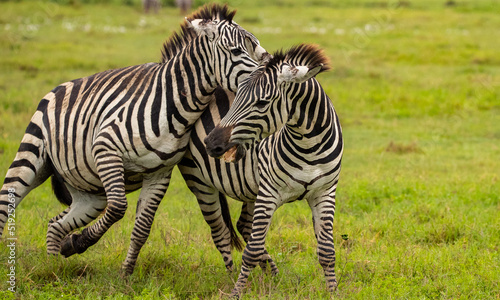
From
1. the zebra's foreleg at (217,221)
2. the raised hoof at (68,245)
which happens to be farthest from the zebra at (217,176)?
the raised hoof at (68,245)

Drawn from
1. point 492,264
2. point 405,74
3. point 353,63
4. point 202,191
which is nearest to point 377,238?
point 492,264

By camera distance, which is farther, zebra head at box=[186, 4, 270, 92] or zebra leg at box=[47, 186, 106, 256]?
zebra leg at box=[47, 186, 106, 256]

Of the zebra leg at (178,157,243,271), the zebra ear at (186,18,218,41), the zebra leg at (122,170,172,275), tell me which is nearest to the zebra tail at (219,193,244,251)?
the zebra leg at (178,157,243,271)

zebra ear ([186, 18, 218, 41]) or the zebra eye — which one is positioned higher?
zebra ear ([186, 18, 218, 41])

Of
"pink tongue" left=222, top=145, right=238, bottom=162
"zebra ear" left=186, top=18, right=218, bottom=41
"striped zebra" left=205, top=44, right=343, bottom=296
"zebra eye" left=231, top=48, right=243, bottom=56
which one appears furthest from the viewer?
"zebra ear" left=186, top=18, right=218, bottom=41

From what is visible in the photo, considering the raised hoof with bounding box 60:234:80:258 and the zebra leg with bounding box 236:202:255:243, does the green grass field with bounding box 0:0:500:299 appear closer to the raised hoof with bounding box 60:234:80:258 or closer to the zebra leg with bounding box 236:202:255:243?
the raised hoof with bounding box 60:234:80:258

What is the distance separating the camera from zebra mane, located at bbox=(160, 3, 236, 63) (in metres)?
5.18

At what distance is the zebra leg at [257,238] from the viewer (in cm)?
478

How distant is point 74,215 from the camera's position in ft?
19.6

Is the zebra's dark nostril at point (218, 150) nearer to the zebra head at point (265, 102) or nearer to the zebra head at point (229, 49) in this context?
the zebra head at point (265, 102)

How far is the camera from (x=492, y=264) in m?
5.66

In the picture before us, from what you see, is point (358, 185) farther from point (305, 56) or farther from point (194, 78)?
point (305, 56)

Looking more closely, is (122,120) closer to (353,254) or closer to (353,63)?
(353,254)

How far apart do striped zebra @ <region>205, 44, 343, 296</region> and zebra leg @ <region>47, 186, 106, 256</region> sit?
177cm
